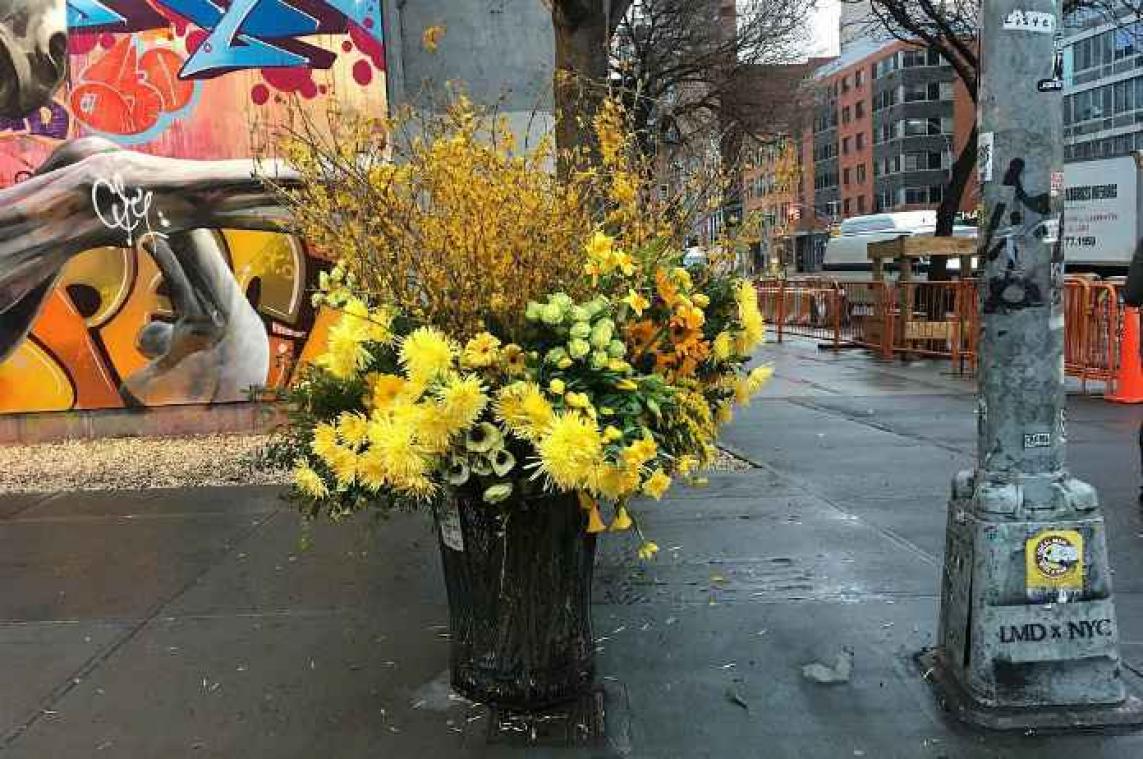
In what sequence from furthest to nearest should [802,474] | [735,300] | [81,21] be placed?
1. [81,21]
2. [802,474]
3. [735,300]

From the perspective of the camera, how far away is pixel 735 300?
139 inches

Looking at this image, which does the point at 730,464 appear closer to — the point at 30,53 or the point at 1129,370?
the point at 1129,370

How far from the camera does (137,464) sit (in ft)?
24.3

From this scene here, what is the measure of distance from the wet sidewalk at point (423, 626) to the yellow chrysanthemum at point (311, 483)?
0.81 metres

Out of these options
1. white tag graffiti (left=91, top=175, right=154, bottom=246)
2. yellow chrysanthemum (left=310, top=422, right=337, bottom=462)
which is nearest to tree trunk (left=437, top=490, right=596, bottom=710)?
yellow chrysanthemum (left=310, top=422, right=337, bottom=462)

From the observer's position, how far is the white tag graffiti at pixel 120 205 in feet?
26.0

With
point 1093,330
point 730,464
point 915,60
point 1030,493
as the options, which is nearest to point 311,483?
point 1030,493

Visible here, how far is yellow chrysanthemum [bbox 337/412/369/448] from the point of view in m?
2.96

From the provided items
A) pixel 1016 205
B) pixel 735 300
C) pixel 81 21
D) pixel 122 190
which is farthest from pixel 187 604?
pixel 81 21

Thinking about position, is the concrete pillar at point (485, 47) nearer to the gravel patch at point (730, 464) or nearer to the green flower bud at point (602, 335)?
the gravel patch at point (730, 464)

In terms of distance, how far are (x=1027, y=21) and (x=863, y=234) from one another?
3076 cm

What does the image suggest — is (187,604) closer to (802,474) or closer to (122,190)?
(802,474)

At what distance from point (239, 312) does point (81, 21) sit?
2526 mm

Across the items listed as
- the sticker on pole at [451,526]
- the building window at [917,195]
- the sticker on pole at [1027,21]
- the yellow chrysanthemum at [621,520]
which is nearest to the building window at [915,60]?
the building window at [917,195]
